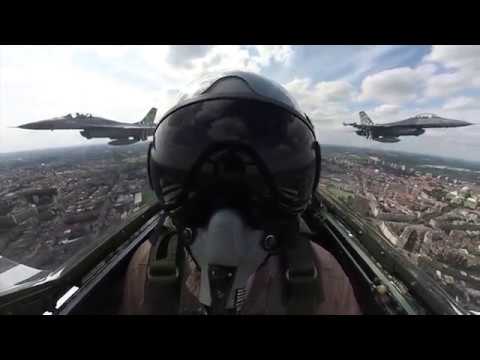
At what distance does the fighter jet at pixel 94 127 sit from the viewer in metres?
12.6

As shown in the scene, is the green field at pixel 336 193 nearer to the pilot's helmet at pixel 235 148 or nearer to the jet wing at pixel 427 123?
the pilot's helmet at pixel 235 148

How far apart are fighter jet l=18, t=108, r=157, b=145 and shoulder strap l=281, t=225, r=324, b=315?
42.3 feet

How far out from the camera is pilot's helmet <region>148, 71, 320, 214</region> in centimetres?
83

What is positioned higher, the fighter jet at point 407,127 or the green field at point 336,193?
the fighter jet at point 407,127

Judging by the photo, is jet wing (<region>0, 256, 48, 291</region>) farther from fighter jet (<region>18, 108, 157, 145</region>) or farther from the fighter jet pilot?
fighter jet (<region>18, 108, 157, 145</region>)

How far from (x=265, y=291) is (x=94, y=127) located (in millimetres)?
15434

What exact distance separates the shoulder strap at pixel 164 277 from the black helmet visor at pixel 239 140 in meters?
0.26

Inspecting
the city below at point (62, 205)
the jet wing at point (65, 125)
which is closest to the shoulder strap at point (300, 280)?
the city below at point (62, 205)

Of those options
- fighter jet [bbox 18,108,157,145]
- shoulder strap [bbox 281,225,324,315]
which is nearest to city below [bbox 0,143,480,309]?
shoulder strap [bbox 281,225,324,315]

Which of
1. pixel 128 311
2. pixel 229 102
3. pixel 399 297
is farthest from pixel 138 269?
pixel 399 297

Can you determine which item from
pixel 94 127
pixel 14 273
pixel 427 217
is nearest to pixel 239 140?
pixel 14 273

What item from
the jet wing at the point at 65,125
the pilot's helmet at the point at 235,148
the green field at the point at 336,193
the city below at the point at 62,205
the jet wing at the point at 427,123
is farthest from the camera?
the jet wing at the point at 427,123

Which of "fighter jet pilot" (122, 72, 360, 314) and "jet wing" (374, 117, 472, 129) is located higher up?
"jet wing" (374, 117, 472, 129)

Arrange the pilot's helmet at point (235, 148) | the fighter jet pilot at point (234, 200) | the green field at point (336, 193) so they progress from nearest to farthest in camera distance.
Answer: the fighter jet pilot at point (234, 200) < the pilot's helmet at point (235, 148) < the green field at point (336, 193)
